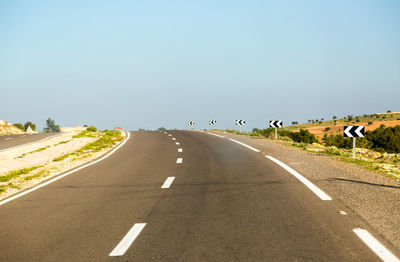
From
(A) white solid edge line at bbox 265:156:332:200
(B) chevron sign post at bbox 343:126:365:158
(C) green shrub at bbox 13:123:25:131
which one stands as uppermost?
Result: (B) chevron sign post at bbox 343:126:365:158

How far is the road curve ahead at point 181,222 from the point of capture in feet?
16.5

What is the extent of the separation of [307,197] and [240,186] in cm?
195

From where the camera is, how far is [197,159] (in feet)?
53.8

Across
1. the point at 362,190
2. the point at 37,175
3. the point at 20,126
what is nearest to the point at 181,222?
the point at 362,190

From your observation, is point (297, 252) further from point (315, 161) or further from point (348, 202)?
point (315, 161)

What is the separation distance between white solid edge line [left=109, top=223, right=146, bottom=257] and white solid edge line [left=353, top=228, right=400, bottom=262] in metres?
3.11

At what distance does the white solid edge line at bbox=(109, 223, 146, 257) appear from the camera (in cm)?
509

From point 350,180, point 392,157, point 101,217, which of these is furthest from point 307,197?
point 392,157

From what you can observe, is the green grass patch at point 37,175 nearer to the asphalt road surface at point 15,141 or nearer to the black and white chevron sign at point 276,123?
the asphalt road surface at point 15,141

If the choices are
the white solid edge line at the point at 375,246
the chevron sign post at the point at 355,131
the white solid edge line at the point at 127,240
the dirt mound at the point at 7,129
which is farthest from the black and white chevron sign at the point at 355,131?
the dirt mound at the point at 7,129

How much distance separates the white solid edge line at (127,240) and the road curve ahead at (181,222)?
0.01 metres

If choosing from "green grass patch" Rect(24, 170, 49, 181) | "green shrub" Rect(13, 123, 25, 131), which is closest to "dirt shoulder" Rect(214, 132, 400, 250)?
"green grass patch" Rect(24, 170, 49, 181)

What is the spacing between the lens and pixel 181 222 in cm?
648

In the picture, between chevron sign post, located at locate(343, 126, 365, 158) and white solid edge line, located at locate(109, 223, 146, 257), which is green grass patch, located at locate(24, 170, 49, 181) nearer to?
white solid edge line, located at locate(109, 223, 146, 257)
